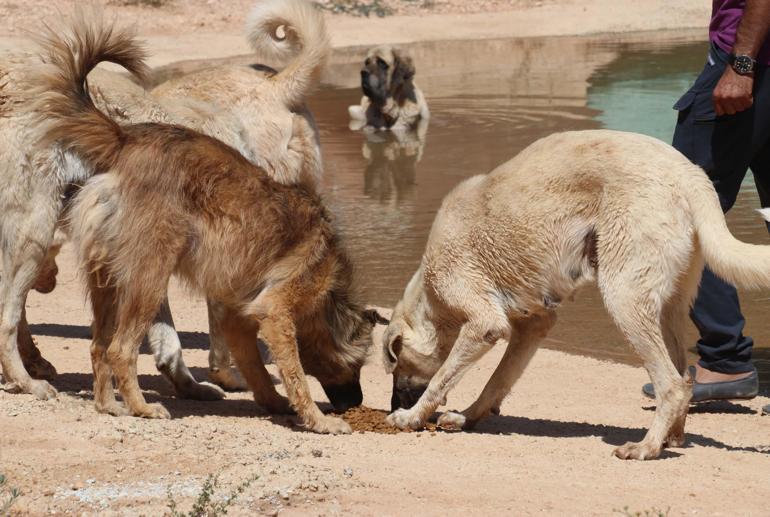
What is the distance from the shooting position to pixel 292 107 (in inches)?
303

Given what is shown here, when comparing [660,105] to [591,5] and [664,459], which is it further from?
[591,5]

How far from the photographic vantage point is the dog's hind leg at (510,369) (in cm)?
652

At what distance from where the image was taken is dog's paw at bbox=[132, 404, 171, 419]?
19.7 ft

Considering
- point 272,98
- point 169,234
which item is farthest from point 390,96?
point 169,234

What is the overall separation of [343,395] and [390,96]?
12082mm

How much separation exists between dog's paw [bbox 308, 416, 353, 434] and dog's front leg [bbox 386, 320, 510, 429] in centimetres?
32

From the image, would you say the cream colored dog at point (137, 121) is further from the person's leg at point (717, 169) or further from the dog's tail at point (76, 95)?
the person's leg at point (717, 169)

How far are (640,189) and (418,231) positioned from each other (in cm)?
638

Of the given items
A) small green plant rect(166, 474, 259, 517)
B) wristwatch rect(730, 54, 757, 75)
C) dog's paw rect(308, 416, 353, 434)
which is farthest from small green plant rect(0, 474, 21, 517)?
wristwatch rect(730, 54, 757, 75)

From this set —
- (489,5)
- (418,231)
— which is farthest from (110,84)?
(489,5)

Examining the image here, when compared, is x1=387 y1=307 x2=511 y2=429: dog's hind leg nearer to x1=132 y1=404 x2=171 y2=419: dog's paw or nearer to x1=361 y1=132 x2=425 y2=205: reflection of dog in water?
x1=132 y1=404 x2=171 y2=419: dog's paw

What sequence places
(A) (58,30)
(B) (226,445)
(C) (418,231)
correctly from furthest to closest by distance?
(C) (418,231) < (A) (58,30) < (B) (226,445)

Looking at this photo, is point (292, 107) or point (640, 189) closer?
point (640, 189)

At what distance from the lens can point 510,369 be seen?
6555 mm
